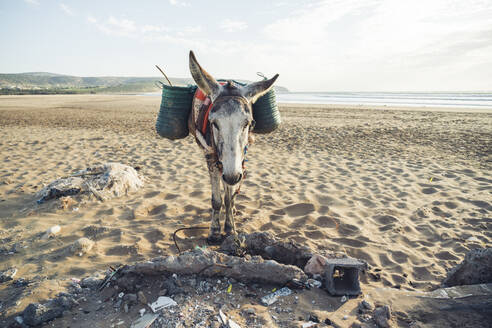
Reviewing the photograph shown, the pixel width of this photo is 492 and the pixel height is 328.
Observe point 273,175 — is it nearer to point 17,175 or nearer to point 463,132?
point 17,175

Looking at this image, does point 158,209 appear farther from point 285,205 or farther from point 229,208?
point 285,205

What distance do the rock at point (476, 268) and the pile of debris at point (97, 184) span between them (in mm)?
5570

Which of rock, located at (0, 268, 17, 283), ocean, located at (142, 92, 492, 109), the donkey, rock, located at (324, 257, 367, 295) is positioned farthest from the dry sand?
ocean, located at (142, 92, 492, 109)

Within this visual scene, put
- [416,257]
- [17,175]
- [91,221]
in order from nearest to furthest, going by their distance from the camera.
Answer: [416,257] < [91,221] < [17,175]

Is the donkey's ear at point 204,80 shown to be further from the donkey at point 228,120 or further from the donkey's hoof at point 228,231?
the donkey's hoof at point 228,231

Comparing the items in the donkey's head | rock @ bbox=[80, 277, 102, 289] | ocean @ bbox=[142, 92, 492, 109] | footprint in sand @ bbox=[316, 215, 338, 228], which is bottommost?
rock @ bbox=[80, 277, 102, 289]

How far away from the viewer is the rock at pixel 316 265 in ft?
10.3

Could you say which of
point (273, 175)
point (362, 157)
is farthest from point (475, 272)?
point (362, 157)

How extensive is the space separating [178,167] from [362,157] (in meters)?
5.61

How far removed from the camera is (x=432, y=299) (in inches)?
107

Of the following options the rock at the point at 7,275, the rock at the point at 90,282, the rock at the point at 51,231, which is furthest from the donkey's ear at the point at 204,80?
the rock at the point at 51,231

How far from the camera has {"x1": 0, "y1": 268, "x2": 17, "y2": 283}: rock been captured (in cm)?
299

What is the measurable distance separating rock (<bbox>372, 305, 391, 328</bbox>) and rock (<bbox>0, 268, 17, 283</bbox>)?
151 inches

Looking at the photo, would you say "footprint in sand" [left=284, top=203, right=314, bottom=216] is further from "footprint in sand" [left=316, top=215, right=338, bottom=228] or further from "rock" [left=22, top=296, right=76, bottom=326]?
"rock" [left=22, top=296, right=76, bottom=326]
